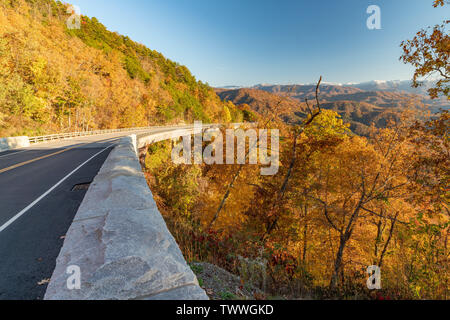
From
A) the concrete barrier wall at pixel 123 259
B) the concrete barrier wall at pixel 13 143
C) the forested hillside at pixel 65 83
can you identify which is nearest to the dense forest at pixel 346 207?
the concrete barrier wall at pixel 123 259

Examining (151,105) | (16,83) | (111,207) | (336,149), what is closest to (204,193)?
(336,149)

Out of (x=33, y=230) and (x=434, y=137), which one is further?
(x=434, y=137)

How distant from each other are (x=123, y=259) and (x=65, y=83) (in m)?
44.4

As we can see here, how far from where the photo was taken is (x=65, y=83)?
3441 cm

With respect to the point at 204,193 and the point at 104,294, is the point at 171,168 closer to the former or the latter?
the point at 204,193

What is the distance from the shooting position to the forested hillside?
79.4ft

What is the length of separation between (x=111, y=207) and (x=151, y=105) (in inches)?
2455

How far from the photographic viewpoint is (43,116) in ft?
93.1

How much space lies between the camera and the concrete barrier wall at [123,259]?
1.45m

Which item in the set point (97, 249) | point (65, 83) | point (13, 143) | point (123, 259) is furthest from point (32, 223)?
point (65, 83)

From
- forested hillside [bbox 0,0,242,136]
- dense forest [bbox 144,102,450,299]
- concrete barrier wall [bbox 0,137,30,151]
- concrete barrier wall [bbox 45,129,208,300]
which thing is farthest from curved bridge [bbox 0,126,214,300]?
forested hillside [bbox 0,0,242,136]

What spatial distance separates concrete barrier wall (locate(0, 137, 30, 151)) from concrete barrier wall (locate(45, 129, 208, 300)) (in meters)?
17.8
